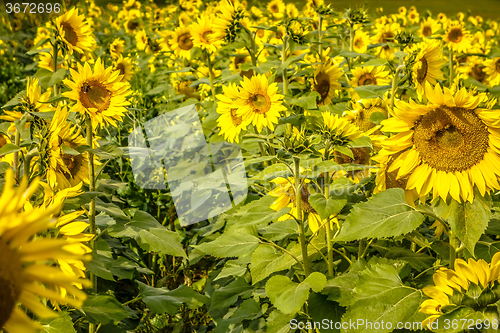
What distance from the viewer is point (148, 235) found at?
183 centimetres

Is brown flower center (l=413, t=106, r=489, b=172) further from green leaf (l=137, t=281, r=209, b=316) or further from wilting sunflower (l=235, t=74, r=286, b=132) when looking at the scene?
green leaf (l=137, t=281, r=209, b=316)

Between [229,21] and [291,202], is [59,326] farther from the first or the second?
[229,21]

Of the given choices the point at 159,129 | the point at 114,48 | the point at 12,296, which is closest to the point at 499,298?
the point at 12,296

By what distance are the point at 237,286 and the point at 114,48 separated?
3994 mm

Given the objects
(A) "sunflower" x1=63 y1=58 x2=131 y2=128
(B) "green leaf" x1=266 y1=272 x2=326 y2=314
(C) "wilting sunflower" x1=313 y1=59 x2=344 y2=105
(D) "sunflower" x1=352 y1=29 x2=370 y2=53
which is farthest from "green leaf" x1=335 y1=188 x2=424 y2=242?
(D) "sunflower" x1=352 y1=29 x2=370 y2=53

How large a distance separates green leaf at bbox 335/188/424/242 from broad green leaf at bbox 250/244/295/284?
0.32m

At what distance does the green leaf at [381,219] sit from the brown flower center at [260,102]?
0.91 m

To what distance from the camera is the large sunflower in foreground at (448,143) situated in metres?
1.27

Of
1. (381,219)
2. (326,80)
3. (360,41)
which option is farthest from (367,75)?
(381,219)

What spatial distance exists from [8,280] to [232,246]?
120 centimetres

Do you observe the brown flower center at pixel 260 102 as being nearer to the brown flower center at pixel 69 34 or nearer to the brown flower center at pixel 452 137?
the brown flower center at pixel 452 137

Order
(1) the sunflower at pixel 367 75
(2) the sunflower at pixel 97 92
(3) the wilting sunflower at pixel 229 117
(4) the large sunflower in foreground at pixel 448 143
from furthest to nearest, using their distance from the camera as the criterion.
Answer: (1) the sunflower at pixel 367 75
(3) the wilting sunflower at pixel 229 117
(2) the sunflower at pixel 97 92
(4) the large sunflower in foreground at pixel 448 143

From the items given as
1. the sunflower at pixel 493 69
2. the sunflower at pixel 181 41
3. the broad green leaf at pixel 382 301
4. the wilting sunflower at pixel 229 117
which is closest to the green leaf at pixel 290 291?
the broad green leaf at pixel 382 301

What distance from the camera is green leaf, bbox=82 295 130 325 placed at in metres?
1.55
